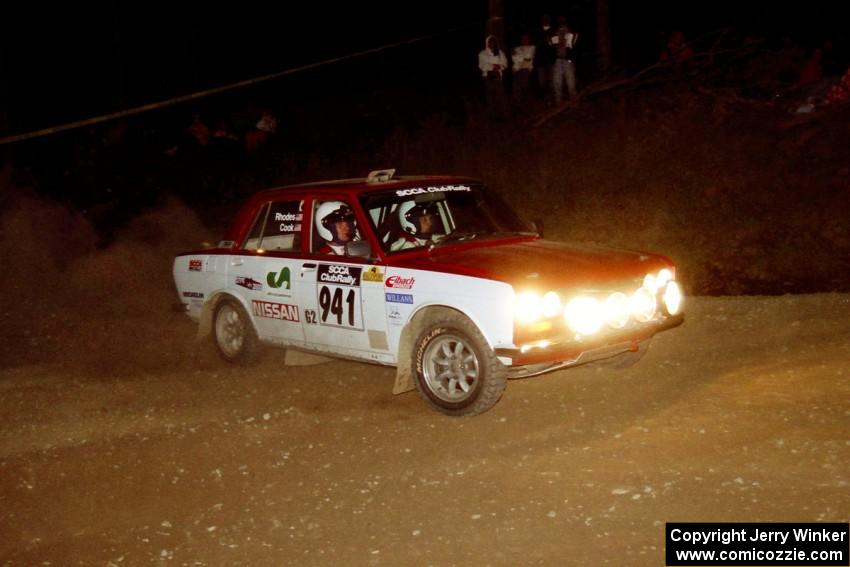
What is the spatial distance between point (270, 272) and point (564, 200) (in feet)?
21.1

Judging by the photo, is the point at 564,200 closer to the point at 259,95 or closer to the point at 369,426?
the point at 369,426

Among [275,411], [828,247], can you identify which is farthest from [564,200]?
[275,411]

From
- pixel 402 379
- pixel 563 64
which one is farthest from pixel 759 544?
pixel 563 64

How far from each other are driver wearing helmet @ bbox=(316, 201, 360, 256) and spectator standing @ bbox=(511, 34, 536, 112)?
9.13m

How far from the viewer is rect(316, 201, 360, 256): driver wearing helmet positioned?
25.9 ft

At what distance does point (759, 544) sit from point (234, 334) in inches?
216

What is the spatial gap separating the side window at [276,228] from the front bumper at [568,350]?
2.54m

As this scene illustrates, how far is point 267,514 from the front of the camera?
5.55 metres

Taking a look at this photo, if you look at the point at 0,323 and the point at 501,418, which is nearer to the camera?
the point at 501,418

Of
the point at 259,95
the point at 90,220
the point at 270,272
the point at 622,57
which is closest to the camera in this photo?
the point at 270,272

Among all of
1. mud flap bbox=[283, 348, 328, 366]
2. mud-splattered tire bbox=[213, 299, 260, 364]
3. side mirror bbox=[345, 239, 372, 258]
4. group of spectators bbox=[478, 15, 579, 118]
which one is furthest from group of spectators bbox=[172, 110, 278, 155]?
side mirror bbox=[345, 239, 372, 258]

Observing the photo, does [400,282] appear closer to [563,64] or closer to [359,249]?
[359,249]

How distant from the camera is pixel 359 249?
7422 millimetres

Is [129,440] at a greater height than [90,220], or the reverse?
[90,220]
